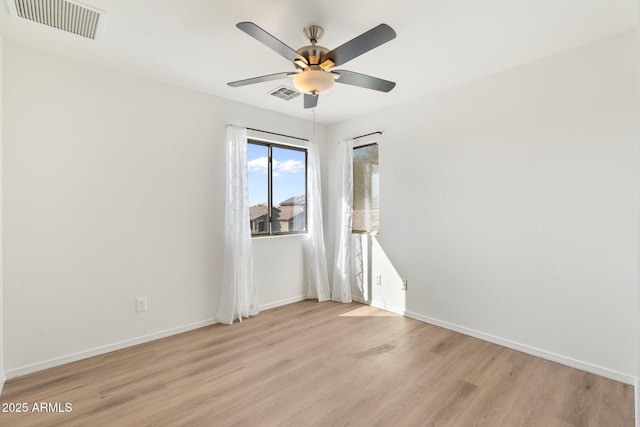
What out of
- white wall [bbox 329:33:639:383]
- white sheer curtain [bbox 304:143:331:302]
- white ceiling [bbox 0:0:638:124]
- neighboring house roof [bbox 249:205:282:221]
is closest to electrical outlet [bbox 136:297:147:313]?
neighboring house roof [bbox 249:205:282:221]

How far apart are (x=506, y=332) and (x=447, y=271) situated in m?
0.72

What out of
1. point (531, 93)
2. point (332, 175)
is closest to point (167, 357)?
point (332, 175)

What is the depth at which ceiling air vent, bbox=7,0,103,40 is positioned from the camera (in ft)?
5.88

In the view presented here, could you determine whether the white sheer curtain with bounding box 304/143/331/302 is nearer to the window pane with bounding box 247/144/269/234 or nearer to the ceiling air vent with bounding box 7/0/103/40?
the window pane with bounding box 247/144/269/234

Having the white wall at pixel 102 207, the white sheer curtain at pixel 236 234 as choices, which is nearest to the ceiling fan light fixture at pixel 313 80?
the white sheer curtain at pixel 236 234

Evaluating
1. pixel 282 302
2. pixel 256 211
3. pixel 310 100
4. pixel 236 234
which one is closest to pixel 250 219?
pixel 256 211

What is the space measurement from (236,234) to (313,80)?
1.93 meters

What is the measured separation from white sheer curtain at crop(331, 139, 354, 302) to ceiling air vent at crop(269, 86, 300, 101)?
42.2 inches

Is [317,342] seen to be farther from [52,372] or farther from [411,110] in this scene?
[411,110]

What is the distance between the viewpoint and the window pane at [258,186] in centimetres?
363

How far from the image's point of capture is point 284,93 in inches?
124

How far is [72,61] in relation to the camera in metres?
2.43

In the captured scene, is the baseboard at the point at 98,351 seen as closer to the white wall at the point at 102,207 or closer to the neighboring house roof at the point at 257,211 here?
the white wall at the point at 102,207

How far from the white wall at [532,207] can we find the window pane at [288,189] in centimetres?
134
